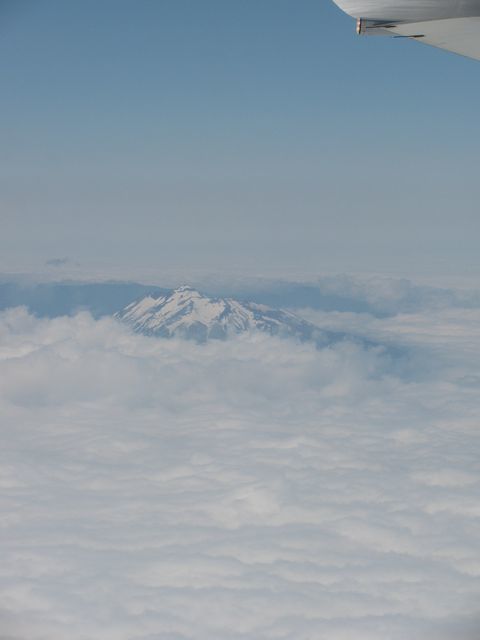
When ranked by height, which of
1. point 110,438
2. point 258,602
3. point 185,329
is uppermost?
point 185,329

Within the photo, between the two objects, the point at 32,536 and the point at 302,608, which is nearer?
the point at 302,608

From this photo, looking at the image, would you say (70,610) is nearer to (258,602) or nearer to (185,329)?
(258,602)

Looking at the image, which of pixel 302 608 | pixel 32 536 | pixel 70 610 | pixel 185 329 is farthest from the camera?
pixel 185 329

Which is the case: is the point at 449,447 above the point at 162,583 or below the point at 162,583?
above

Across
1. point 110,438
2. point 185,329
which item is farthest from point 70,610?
point 185,329

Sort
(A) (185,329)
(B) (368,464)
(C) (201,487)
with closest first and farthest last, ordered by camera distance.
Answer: (C) (201,487)
(B) (368,464)
(A) (185,329)

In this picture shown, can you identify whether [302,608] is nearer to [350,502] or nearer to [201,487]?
[350,502]
